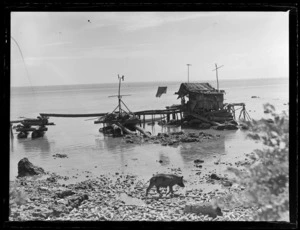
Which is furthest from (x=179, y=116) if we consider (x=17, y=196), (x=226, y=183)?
(x=17, y=196)

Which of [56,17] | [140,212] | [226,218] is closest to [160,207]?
[140,212]

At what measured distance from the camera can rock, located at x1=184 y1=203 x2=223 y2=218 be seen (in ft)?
10.1

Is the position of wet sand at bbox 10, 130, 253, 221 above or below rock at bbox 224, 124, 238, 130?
below

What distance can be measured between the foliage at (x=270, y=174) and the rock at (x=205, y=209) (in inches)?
8.6

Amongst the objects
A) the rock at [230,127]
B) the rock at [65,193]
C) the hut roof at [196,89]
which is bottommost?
the rock at [65,193]

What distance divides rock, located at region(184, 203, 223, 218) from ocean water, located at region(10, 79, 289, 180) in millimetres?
254

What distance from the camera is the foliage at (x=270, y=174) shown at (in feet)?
10.0

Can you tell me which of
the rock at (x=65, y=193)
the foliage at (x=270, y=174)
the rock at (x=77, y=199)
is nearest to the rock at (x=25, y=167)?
the rock at (x=65, y=193)

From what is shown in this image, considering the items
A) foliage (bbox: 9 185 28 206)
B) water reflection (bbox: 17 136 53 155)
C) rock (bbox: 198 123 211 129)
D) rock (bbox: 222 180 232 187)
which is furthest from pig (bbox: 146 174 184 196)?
foliage (bbox: 9 185 28 206)

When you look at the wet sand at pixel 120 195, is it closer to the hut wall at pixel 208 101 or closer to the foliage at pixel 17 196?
the foliage at pixel 17 196

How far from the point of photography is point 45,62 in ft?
10.2

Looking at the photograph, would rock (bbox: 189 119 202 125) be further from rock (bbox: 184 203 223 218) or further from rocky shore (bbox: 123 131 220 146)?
rock (bbox: 184 203 223 218)
